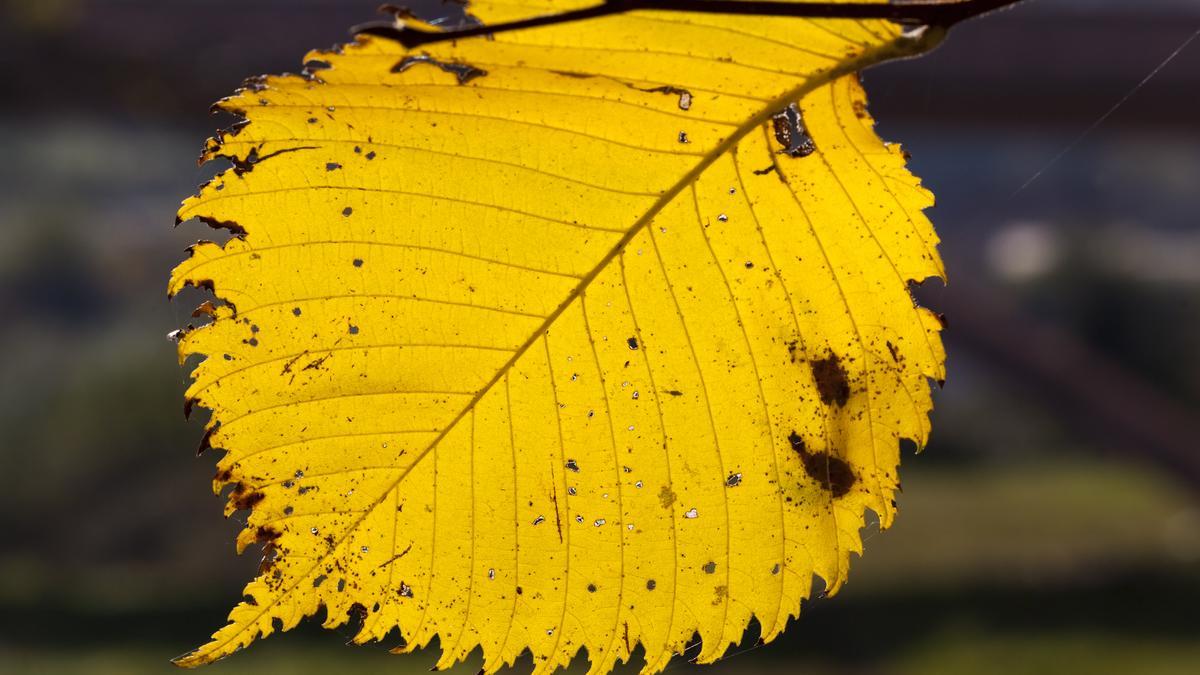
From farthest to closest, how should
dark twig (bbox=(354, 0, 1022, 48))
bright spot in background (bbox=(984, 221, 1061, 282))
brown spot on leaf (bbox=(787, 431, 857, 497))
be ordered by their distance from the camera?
bright spot in background (bbox=(984, 221, 1061, 282)) → brown spot on leaf (bbox=(787, 431, 857, 497)) → dark twig (bbox=(354, 0, 1022, 48))

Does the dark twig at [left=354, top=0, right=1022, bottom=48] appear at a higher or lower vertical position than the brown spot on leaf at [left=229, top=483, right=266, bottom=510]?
higher

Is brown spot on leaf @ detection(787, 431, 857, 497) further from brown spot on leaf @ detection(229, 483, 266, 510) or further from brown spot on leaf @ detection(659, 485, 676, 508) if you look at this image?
brown spot on leaf @ detection(229, 483, 266, 510)

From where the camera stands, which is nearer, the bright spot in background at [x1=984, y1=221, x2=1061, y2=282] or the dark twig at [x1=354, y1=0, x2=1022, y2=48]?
the dark twig at [x1=354, y1=0, x2=1022, y2=48]

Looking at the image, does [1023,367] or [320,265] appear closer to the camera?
[320,265]

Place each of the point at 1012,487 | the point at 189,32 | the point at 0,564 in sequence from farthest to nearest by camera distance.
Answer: the point at 1012,487, the point at 0,564, the point at 189,32

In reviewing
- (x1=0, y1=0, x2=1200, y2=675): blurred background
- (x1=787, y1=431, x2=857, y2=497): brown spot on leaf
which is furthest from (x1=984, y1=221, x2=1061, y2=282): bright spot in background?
(x1=787, y1=431, x2=857, y2=497): brown spot on leaf

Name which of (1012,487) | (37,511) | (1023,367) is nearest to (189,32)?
(1023,367)

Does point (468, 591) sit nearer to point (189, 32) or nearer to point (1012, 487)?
point (189, 32)

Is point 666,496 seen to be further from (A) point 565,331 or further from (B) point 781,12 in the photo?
(B) point 781,12
